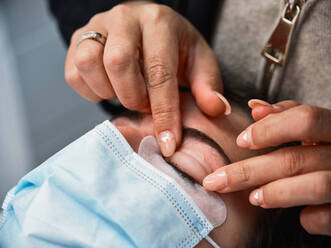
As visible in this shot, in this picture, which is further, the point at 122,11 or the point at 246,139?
the point at 122,11

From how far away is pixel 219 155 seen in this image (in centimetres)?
83

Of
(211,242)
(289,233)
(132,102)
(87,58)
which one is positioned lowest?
(289,233)

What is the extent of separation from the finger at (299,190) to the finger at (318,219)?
5 cm

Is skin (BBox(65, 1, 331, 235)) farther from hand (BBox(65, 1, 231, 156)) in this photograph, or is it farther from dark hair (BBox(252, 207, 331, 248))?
dark hair (BBox(252, 207, 331, 248))

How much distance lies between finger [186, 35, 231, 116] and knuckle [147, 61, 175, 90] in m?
0.10

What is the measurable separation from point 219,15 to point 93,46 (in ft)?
1.44

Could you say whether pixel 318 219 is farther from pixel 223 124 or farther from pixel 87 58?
pixel 87 58

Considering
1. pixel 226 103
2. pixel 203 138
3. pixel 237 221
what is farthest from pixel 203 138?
pixel 237 221

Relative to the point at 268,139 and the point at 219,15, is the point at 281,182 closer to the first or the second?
the point at 268,139

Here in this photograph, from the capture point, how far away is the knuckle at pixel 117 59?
808 millimetres

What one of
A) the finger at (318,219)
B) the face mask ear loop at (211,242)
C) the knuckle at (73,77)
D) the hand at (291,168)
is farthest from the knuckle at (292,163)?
the knuckle at (73,77)

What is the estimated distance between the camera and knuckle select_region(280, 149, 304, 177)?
2.35 ft

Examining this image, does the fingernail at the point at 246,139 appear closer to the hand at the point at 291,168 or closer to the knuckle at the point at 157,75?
the hand at the point at 291,168

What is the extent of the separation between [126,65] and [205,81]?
0.72ft
